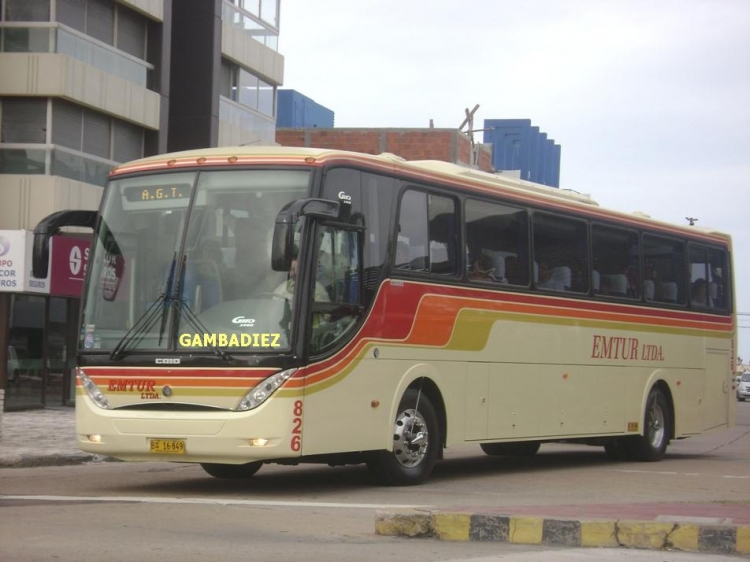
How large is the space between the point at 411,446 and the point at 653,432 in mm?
6670

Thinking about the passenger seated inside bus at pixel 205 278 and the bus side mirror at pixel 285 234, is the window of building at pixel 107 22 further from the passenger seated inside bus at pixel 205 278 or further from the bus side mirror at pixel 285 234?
the bus side mirror at pixel 285 234

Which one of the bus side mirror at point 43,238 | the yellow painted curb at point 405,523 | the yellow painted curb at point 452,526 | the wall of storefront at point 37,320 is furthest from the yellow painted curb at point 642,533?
the wall of storefront at point 37,320

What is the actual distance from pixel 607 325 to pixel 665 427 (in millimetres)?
2679

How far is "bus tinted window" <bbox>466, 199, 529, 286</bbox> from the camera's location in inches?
599

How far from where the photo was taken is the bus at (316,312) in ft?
40.1

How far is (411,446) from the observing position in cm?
1395

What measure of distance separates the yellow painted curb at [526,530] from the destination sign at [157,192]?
17.3ft

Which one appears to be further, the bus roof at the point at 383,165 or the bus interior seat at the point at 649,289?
the bus interior seat at the point at 649,289

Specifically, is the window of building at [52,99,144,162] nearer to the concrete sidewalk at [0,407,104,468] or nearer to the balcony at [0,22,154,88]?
the balcony at [0,22,154,88]

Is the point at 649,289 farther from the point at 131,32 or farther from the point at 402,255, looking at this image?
the point at 131,32

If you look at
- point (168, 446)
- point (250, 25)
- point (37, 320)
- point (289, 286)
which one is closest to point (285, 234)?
point (289, 286)

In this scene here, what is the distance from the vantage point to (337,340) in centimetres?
1280

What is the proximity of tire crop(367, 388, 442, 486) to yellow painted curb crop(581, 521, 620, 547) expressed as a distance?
465cm

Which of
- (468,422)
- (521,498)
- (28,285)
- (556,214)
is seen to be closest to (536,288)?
(556,214)
